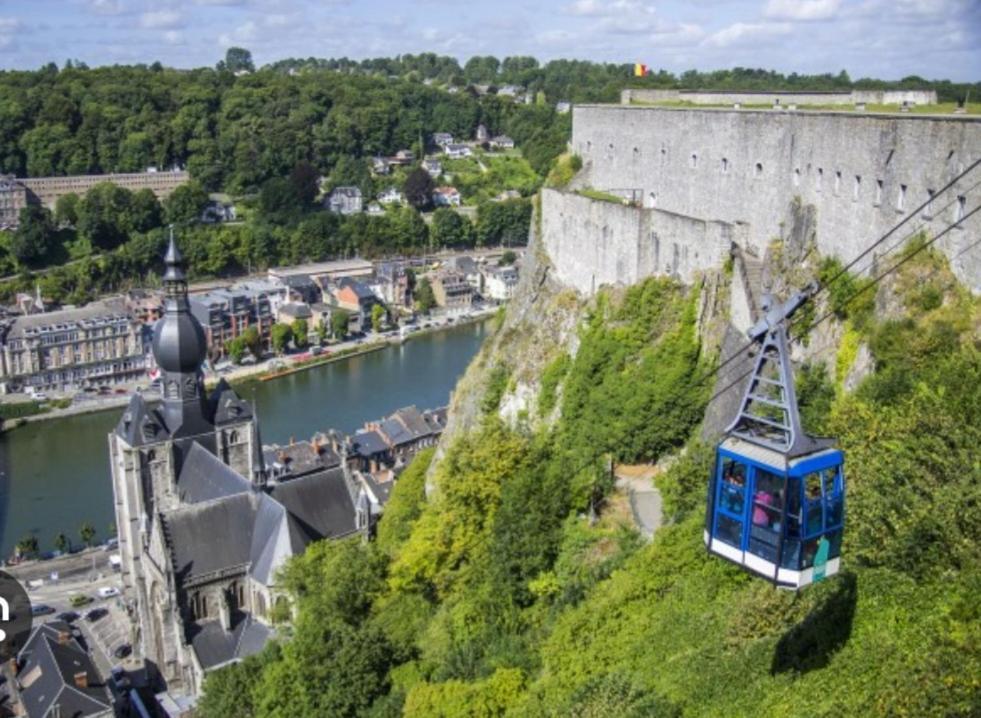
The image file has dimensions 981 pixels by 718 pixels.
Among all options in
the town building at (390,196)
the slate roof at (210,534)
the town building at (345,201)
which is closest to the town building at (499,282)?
the town building at (345,201)

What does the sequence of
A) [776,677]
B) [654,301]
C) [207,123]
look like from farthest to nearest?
[207,123] < [654,301] < [776,677]

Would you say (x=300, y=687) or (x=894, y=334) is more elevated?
(x=894, y=334)

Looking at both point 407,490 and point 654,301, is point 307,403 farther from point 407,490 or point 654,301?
point 654,301

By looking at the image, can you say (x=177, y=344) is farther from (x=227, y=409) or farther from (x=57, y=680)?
(x=57, y=680)

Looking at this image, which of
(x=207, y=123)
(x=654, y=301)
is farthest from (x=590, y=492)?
(x=207, y=123)

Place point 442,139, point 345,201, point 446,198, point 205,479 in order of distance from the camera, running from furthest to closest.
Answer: point 442,139 < point 446,198 < point 345,201 < point 205,479

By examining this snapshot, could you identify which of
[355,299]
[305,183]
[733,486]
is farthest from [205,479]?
[305,183]

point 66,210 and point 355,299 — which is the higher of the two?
point 66,210
